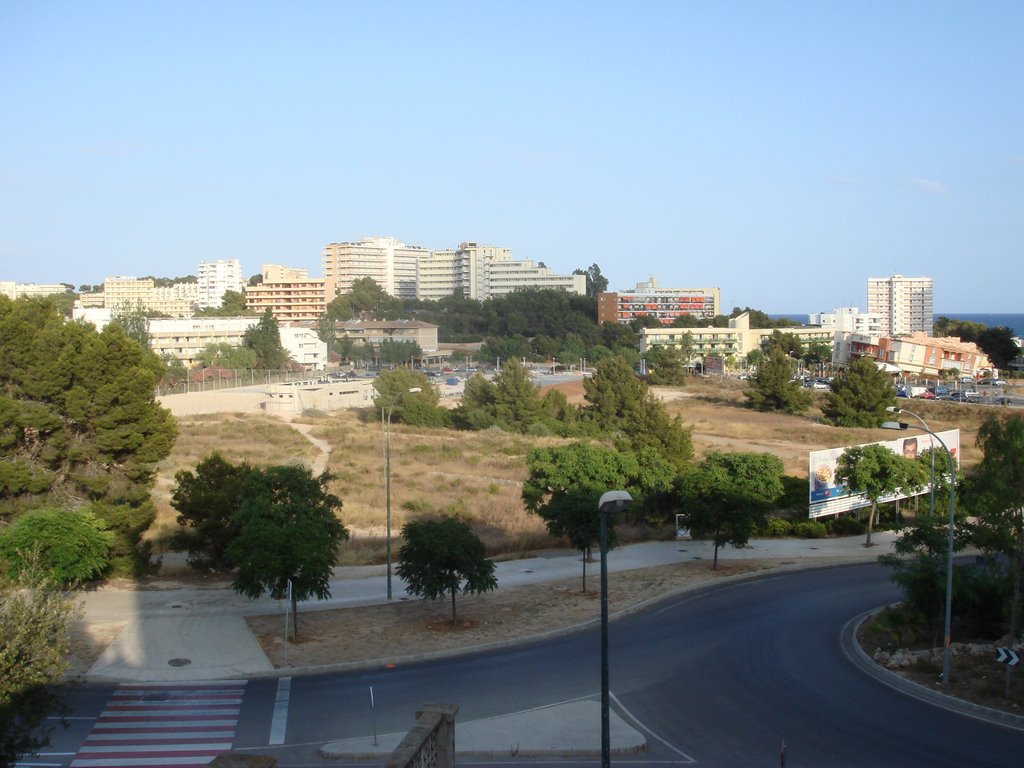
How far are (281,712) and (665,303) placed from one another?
180 m

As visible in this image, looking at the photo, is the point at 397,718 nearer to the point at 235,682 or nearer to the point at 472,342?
the point at 235,682

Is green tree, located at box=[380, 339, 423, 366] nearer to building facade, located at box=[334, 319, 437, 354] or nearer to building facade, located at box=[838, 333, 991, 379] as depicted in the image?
building facade, located at box=[334, 319, 437, 354]

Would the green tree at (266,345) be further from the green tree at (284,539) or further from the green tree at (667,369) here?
the green tree at (284,539)

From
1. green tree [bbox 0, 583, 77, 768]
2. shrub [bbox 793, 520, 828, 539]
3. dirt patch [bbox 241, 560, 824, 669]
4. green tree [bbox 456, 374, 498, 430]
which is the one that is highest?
green tree [bbox 0, 583, 77, 768]

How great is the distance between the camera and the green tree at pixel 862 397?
230 feet

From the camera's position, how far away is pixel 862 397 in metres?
70.2

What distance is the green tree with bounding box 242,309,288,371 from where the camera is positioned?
366 ft

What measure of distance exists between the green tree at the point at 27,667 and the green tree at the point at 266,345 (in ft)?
329

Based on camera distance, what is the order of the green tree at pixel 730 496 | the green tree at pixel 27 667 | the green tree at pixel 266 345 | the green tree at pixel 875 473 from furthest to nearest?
the green tree at pixel 266 345 → the green tree at pixel 875 473 → the green tree at pixel 730 496 → the green tree at pixel 27 667

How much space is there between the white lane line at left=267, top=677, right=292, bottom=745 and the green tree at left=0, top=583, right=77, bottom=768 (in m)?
4.54

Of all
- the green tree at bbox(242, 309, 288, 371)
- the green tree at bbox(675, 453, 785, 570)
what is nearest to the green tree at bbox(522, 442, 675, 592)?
the green tree at bbox(675, 453, 785, 570)

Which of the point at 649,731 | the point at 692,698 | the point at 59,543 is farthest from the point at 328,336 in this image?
the point at 649,731

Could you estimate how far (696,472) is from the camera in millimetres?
31375

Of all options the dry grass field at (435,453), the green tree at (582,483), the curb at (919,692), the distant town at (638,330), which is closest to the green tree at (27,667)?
the curb at (919,692)
